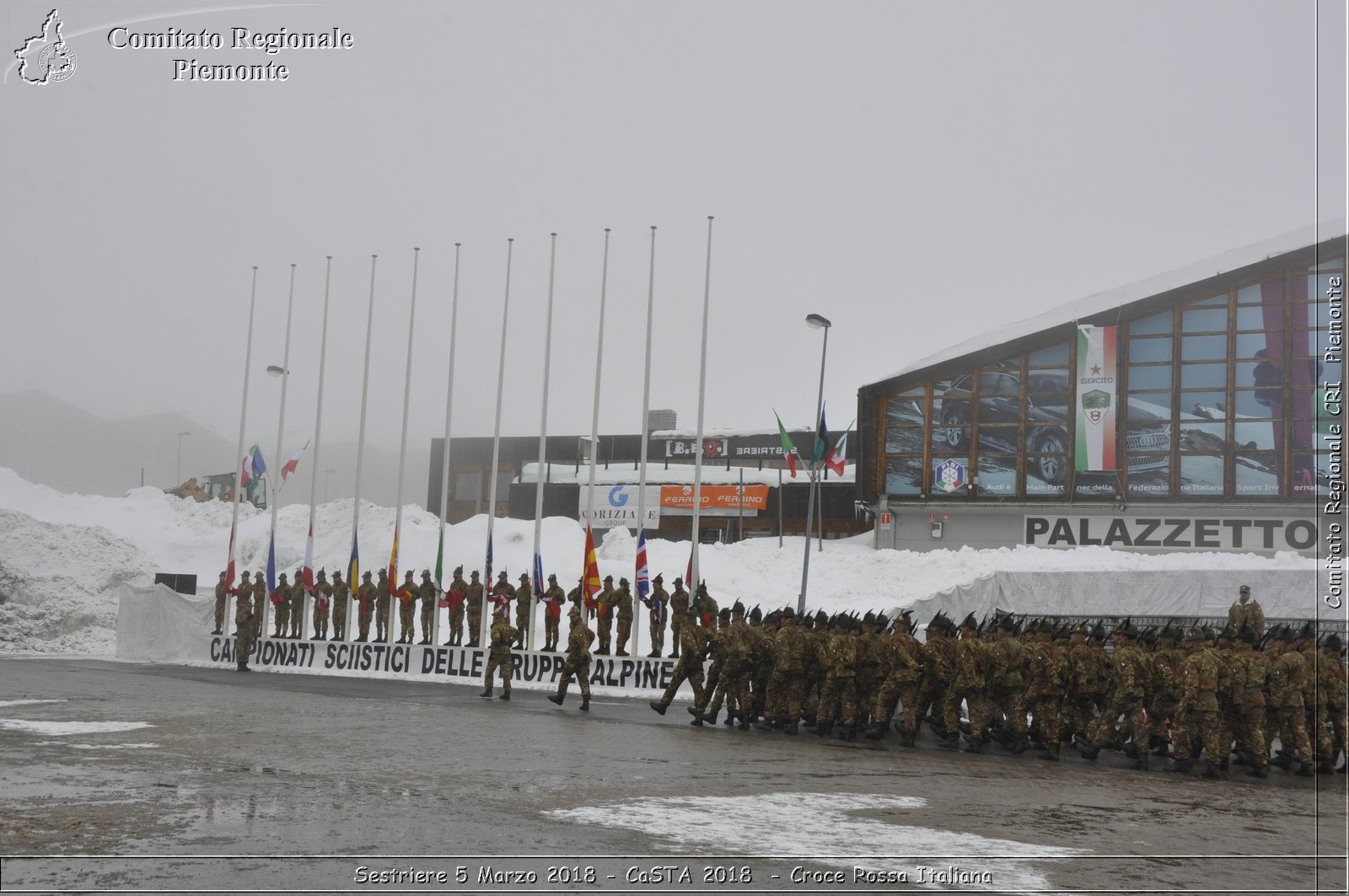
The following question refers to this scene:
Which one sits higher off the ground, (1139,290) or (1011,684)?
(1139,290)

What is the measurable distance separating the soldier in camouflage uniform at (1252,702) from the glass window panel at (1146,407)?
27.0m

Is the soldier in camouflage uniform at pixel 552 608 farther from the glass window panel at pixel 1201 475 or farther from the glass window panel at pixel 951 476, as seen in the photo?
the glass window panel at pixel 1201 475

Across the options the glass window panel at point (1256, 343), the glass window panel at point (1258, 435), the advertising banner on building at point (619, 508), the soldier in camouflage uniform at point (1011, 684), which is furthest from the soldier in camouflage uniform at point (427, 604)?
the glass window panel at point (1256, 343)

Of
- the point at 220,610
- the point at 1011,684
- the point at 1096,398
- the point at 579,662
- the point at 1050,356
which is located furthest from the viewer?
the point at 1050,356

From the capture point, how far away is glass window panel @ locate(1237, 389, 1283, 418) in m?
38.2

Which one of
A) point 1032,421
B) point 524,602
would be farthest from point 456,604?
point 1032,421

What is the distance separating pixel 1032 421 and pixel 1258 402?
743cm

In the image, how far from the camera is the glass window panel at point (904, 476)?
42.3 meters

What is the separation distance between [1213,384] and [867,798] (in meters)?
33.6

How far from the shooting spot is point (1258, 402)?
3847cm

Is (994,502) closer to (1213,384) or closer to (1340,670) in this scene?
(1213,384)

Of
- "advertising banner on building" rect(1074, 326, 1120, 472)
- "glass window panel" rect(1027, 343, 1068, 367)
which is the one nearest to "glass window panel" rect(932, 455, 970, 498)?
"advertising banner on building" rect(1074, 326, 1120, 472)

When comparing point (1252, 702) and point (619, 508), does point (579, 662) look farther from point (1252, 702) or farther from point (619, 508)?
point (619, 508)

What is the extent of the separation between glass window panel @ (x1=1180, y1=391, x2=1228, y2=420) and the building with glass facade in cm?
4
